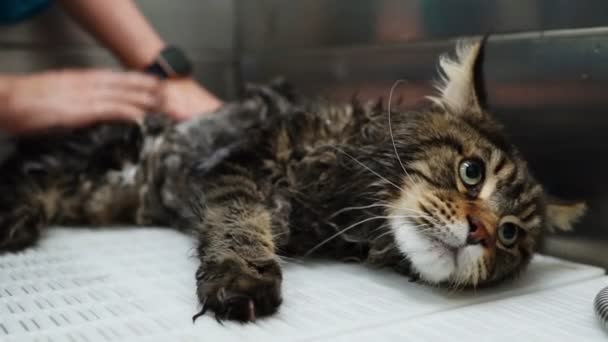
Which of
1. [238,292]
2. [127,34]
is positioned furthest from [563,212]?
[127,34]

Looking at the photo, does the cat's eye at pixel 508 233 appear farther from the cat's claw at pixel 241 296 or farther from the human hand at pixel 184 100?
the human hand at pixel 184 100

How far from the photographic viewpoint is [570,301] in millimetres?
1433

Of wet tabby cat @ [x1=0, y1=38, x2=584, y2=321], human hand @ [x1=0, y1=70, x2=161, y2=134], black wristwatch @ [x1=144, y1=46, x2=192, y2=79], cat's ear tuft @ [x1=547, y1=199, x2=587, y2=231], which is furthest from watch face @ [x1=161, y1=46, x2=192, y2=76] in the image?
cat's ear tuft @ [x1=547, y1=199, x2=587, y2=231]

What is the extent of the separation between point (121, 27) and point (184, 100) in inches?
17.3

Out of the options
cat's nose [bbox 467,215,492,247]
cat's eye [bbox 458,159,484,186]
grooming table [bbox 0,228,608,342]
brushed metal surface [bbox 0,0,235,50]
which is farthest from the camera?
brushed metal surface [bbox 0,0,235,50]

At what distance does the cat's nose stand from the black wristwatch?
1.59m

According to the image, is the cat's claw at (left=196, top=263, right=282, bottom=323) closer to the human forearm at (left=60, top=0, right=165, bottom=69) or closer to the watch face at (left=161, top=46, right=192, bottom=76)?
the watch face at (left=161, top=46, right=192, bottom=76)

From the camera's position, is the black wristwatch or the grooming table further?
the black wristwatch

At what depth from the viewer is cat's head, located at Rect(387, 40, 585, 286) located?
1382 millimetres

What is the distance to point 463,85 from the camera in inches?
65.2

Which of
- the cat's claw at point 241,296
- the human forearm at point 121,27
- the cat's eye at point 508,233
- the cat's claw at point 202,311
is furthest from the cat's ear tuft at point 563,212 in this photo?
the human forearm at point 121,27

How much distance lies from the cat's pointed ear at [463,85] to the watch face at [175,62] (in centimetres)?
125

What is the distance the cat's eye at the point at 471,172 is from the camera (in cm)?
150

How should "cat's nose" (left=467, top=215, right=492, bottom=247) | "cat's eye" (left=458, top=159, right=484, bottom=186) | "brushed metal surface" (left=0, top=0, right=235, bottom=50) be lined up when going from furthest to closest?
"brushed metal surface" (left=0, top=0, right=235, bottom=50) → "cat's eye" (left=458, top=159, right=484, bottom=186) → "cat's nose" (left=467, top=215, right=492, bottom=247)
